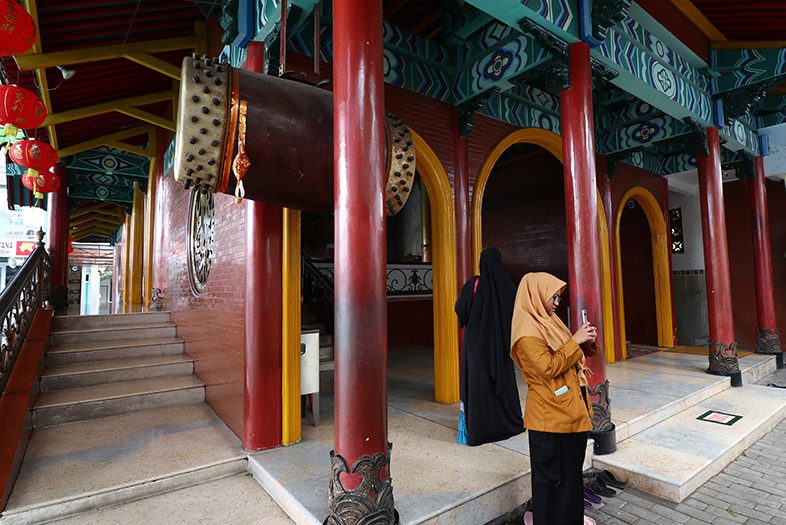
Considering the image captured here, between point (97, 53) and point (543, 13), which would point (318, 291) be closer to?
point (97, 53)

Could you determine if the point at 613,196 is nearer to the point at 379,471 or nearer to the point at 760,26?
the point at 760,26

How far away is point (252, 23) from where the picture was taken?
11.7 feet

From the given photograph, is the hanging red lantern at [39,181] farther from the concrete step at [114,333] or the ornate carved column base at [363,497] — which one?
the ornate carved column base at [363,497]

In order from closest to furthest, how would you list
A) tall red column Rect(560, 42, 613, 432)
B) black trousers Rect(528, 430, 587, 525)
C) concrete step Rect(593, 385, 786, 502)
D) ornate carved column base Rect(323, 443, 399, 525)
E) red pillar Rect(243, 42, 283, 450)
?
ornate carved column base Rect(323, 443, 399, 525), black trousers Rect(528, 430, 587, 525), concrete step Rect(593, 385, 786, 502), red pillar Rect(243, 42, 283, 450), tall red column Rect(560, 42, 613, 432)

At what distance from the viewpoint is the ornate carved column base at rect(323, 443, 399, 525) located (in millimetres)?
2172

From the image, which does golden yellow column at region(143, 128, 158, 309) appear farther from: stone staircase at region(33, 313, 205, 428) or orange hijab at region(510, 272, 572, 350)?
orange hijab at region(510, 272, 572, 350)

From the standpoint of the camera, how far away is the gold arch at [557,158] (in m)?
5.37

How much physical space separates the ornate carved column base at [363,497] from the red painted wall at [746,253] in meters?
11.3

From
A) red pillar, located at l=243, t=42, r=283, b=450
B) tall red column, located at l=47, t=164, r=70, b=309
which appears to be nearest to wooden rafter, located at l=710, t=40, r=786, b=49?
red pillar, located at l=243, t=42, r=283, b=450

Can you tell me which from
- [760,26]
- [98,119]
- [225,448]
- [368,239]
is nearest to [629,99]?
[760,26]

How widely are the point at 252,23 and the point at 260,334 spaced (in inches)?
107

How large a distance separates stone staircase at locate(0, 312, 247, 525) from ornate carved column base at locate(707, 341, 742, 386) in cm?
662

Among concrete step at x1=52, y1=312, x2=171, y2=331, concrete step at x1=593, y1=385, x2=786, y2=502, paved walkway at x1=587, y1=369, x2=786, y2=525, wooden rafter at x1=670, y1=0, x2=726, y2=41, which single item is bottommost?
paved walkway at x1=587, y1=369, x2=786, y2=525

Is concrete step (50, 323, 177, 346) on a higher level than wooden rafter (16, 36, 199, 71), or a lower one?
lower
